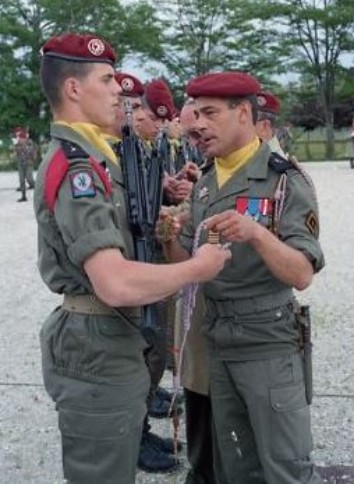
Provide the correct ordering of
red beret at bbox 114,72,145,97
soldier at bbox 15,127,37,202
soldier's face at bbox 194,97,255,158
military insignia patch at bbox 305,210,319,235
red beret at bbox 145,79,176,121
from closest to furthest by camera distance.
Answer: military insignia patch at bbox 305,210,319,235 → soldier's face at bbox 194,97,255,158 → red beret at bbox 114,72,145,97 → red beret at bbox 145,79,176,121 → soldier at bbox 15,127,37,202

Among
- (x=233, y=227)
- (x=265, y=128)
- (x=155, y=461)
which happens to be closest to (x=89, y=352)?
(x=233, y=227)

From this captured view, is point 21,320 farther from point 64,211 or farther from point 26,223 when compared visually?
point 26,223

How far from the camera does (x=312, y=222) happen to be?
2.50 metres

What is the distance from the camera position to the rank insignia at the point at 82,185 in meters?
2.07

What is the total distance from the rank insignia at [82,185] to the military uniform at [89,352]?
33mm

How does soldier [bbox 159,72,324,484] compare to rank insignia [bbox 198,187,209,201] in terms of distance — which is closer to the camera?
soldier [bbox 159,72,324,484]

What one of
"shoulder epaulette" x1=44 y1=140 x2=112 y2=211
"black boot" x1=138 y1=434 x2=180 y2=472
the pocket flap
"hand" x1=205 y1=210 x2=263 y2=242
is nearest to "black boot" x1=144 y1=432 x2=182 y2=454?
"black boot" x1=138 y1=434 x2=180 y2=472

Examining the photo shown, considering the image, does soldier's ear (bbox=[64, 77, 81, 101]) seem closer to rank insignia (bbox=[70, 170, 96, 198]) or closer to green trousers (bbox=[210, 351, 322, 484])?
rank insignia (bbox=[70, 170, 96, 198])

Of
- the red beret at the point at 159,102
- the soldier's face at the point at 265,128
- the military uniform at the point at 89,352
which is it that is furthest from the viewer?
the red beret at the point at 159,102

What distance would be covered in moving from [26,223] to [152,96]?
9513mm

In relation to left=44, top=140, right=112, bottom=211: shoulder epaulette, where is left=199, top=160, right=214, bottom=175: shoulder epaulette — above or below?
below

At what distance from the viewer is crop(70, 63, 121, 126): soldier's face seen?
2.23 m

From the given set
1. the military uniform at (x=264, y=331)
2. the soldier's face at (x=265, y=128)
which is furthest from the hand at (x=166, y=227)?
the soldier's face at (x=265, y=128)

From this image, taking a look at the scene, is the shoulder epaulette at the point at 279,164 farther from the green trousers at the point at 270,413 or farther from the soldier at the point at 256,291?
the green trousers at the point at 270,413
